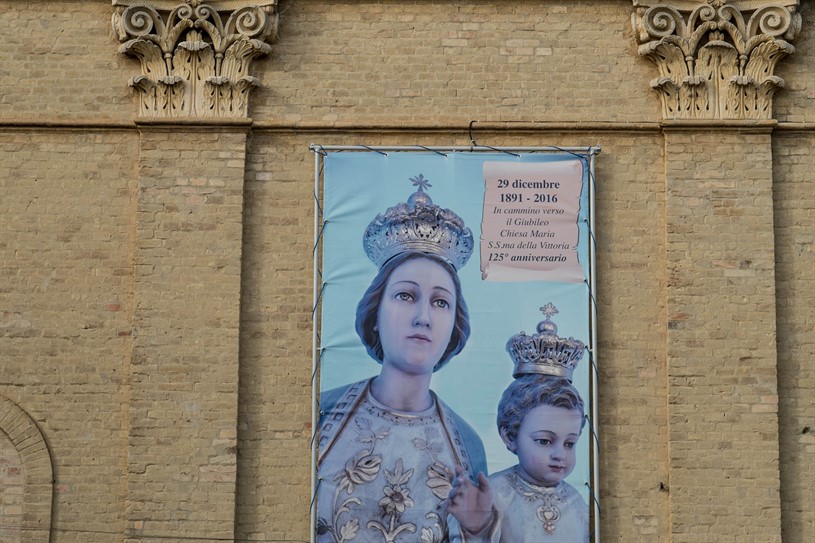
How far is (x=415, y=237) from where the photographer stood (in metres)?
16.3

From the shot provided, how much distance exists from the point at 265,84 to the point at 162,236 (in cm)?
200

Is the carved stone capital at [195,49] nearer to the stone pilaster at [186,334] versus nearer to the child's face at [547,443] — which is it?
the stone pilaster at [186,334]

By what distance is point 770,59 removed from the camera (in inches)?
657

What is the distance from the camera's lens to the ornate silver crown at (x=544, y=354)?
15977mm

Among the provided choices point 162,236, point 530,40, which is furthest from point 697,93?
point 162,236

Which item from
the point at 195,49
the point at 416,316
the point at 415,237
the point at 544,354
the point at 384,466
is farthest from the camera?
the point at 195,49

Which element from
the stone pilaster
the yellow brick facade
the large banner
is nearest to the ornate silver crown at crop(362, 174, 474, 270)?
the large banner

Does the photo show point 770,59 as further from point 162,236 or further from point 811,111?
point 162,236

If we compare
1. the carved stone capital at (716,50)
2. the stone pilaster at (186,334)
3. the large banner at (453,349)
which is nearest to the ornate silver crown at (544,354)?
the large banner at (453,349)

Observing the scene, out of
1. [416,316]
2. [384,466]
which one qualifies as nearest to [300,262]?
[416,316]

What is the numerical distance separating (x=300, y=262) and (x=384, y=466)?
2.33m

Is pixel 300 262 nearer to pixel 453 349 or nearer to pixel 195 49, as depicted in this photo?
pixel 453 349

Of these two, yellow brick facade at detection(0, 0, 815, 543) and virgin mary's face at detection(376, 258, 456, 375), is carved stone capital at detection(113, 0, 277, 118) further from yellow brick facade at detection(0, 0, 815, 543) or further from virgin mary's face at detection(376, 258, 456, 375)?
virgin mary's face at detection(376, 258, 456, 375)

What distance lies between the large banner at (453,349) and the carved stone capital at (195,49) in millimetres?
1387
